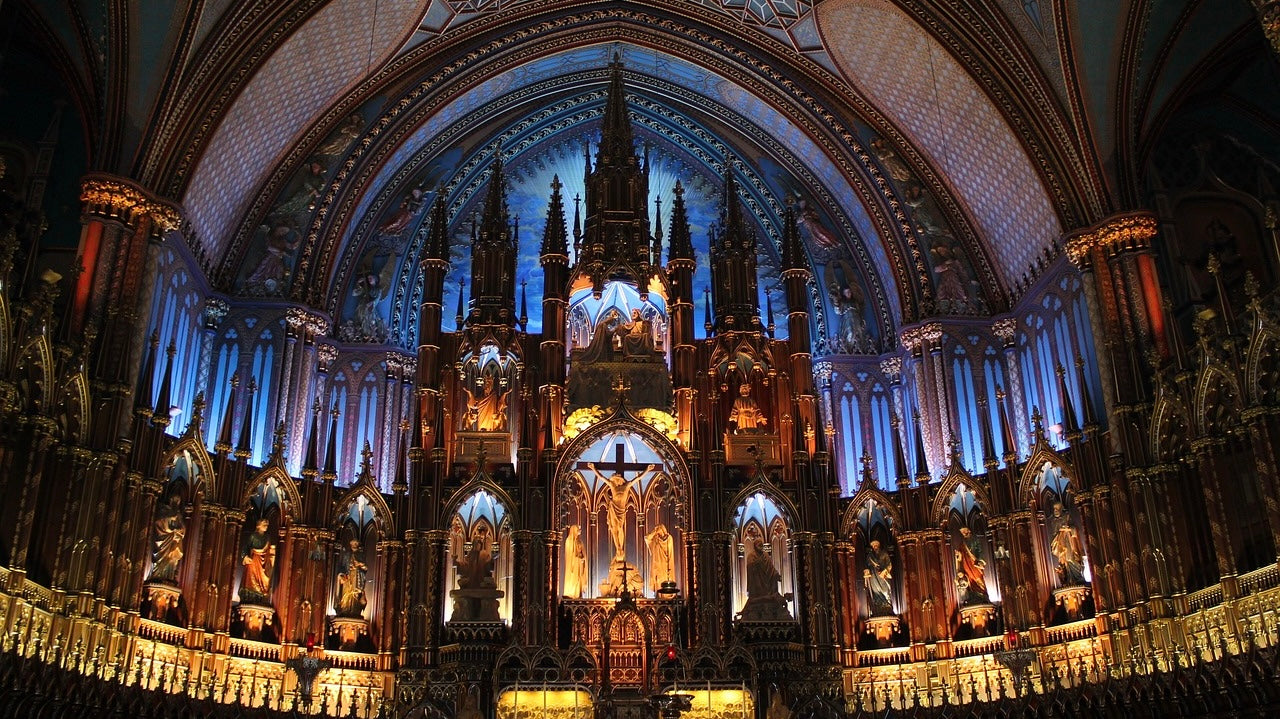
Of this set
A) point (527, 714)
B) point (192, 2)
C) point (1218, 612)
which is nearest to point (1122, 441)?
point (1218, 612)

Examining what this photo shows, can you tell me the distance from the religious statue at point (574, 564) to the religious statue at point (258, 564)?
6.75m

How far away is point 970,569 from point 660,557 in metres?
7.33

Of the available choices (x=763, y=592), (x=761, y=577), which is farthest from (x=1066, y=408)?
(x=763, y=592)

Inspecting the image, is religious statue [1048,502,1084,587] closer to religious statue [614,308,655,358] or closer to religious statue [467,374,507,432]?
religious statue [614,308,655,358]

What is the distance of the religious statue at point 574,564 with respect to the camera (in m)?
27.4

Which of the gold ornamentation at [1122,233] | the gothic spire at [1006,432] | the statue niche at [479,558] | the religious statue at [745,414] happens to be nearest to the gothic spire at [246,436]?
the statue niche at [479,558]

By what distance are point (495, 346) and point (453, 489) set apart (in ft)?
13.7

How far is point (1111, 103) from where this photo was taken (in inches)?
1028

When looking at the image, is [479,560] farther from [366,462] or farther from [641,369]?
[641,369]

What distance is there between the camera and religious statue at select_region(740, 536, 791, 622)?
26594mm

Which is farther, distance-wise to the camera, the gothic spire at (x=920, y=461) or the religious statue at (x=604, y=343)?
the religious statue at (x=604, y=343)

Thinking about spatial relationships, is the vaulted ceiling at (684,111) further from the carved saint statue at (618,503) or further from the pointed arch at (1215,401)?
the carved saint statue at (618,503)

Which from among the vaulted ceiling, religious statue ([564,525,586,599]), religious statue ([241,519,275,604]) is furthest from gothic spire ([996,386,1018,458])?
religious statue ([241,519,275,604])

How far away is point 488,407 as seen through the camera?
29141mm
